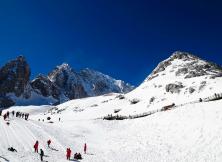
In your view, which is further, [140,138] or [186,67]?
[186,67]

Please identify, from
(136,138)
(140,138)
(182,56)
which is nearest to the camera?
(140,138)

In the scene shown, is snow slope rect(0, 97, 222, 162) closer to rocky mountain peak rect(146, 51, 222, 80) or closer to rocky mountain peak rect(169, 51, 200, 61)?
rocky mountain peak rect(146, 51, 222, 80)

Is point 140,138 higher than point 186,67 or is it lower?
lower

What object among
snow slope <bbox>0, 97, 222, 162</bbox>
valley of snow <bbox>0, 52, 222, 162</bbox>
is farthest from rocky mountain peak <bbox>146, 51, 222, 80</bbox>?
snow slope <bbox>0, 97, 222, 162</bbox>

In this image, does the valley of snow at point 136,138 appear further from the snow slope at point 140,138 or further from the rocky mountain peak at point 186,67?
the rocky mountain peak at point 186,67

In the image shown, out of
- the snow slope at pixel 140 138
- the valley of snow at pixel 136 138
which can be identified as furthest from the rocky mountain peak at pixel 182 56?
the snow slope at pixel 140 138

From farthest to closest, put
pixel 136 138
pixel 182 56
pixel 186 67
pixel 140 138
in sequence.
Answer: pixel 182 56 → pixel 186 67 → pixel 136 138 → pixel 140 138

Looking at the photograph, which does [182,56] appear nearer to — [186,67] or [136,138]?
[186,67]

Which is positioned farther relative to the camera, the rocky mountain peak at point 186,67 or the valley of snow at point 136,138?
the rocky mountain peak at point 186,67

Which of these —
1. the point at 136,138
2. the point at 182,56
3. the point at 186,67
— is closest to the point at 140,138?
the point at 136,138

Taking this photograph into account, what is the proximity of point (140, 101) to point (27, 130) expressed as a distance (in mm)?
70709

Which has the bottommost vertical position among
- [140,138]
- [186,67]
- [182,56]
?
[140,138]

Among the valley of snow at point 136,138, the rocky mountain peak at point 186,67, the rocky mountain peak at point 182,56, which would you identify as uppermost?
the rocky mountain peak at point 182,56

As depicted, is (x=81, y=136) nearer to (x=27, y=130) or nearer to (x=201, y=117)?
(x=27, y=130)
